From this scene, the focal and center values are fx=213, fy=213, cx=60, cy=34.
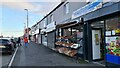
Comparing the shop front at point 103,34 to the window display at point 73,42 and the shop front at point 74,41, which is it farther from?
the window display at point 73,42

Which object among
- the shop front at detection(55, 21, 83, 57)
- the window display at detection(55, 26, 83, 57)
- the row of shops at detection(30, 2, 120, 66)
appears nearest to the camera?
the row of shops at detection(30, 2, 120, 66)

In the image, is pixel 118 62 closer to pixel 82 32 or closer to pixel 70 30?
pixel 82 32

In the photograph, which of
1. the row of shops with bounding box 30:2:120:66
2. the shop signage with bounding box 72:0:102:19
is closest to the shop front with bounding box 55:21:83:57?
the row of shops with bounding box 30:2:120:66

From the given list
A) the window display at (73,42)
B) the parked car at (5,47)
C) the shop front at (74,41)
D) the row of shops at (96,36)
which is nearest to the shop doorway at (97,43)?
the row of shops at (96,36)

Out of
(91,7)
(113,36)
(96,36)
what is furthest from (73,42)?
(113,36)

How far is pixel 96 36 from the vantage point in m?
14.7

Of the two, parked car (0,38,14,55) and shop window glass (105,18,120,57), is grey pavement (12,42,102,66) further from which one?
parked car (0,38,14,55)

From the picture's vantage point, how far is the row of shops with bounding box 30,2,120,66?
11005mm

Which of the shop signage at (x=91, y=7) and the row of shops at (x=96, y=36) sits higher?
the shop signage at (x=91, y=7)

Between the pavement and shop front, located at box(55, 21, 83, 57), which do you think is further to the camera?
shop front, located at box(55, 21, 83, 57)

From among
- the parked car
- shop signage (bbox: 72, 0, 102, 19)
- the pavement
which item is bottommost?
the pavement

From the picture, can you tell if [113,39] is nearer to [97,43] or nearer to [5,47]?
[97,43]

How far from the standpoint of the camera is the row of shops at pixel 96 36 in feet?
36.1

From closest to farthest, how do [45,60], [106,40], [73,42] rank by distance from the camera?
1. [106,40]
2. [45,60]
3. [73,42]
